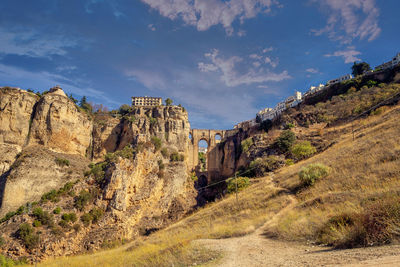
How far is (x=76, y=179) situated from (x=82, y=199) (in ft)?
17.0

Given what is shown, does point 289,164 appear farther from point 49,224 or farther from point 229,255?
point 49,224

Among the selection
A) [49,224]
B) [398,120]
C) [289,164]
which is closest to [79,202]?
[49,224]

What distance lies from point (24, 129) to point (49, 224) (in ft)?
50.3

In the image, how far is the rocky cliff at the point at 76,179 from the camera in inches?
933

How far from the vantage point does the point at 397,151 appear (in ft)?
36.8

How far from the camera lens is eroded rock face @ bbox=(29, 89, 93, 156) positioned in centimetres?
3288

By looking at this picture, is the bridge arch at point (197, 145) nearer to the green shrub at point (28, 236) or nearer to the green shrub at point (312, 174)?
the green shrub at point (28, 236)

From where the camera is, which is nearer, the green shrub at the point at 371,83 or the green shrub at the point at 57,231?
the green shrub at the point at 57,231

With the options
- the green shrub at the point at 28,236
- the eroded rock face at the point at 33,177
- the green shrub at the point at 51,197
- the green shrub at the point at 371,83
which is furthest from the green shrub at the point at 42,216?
the green shrub at the point at 371,83

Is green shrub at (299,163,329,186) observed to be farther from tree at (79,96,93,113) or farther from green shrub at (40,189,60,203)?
tree at (79,96,93,113)

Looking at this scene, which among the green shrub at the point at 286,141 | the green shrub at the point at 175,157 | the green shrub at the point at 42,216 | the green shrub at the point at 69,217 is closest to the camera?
the green shrub at the point at 42,216

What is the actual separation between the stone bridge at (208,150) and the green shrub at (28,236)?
28.8 meters

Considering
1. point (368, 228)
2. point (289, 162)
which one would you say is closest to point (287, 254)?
point (368, 228)

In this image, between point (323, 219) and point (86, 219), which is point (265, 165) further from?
point (86, 219)
